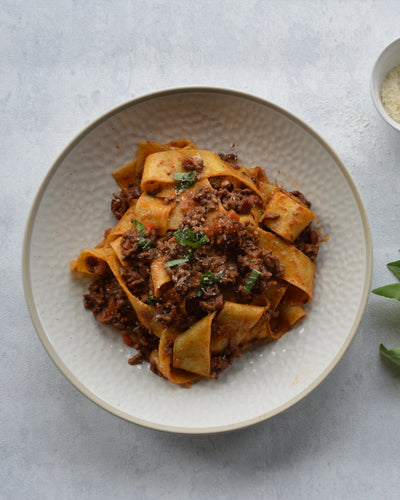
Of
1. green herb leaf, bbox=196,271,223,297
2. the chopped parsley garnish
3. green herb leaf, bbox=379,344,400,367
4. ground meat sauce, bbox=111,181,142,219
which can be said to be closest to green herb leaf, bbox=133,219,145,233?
the chopped parsley garnish

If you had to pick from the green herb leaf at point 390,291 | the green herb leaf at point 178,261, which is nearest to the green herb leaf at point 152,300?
the green herb leaf at point 178,261

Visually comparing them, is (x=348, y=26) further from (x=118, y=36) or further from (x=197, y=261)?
(x=197, y=261)

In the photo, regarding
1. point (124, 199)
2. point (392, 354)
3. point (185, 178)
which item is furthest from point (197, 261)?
point (392, 354)

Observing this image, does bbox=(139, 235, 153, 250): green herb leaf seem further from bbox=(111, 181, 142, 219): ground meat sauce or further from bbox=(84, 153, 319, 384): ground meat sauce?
bbox=(111, 181, 142, 219): ground meat sauce

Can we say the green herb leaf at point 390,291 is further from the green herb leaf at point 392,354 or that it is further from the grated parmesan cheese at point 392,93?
the grated parmesan cheese at point 392,93

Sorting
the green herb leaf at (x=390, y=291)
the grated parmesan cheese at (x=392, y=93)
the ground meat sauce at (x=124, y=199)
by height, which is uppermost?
the grated parmesan cheese at (x=392, y=93)

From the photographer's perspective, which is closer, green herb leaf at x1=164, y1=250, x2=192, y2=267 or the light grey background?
green herb leaf at x1=164, y1=250, x2=192, y2=267
